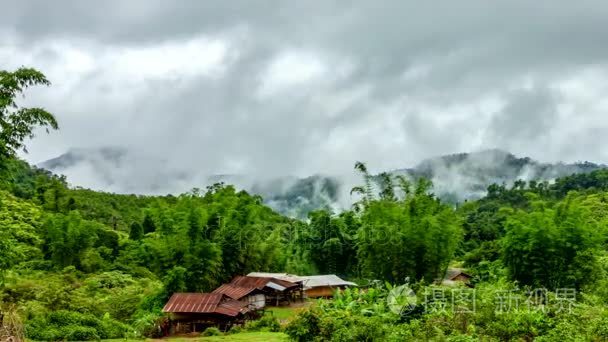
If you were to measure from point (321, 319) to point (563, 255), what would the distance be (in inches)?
312

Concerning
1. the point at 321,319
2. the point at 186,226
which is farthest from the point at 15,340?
the point at 186,226

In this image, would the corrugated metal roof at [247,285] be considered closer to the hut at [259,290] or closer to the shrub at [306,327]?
the hut at [259,290]

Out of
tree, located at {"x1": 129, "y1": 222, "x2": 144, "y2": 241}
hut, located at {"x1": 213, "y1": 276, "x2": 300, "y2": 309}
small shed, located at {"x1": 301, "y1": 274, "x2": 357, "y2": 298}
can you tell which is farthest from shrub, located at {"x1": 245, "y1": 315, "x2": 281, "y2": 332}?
tree, located at {"x1": 129, "y1": 222, "x2": 144, "y2": 241}

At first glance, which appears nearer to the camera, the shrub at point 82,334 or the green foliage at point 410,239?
the shrub at point 82,334

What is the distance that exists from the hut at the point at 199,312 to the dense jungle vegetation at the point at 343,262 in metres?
0.86

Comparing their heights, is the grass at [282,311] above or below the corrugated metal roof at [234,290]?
below

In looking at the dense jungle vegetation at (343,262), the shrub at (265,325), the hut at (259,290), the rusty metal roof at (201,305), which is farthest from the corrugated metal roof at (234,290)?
the shrub at (265,325)

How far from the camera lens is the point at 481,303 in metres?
10.3

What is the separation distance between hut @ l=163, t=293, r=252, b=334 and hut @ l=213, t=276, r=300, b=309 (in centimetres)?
156

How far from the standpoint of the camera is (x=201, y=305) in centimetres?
1795

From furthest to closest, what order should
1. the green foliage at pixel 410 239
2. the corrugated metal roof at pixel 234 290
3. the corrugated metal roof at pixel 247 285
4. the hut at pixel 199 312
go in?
the corrugated metal roof at pixel 247 285
the corrugated metal roof at pixel 234 290
the hut at pixel 199 312
the green foliage at pixel 410 239

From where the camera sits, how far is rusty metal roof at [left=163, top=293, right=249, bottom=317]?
17.7 meters

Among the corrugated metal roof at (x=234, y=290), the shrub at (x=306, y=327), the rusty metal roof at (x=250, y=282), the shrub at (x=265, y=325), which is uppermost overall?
the rusty metal roof at (x=250, y=282)

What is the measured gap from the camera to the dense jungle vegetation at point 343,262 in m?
9.69
